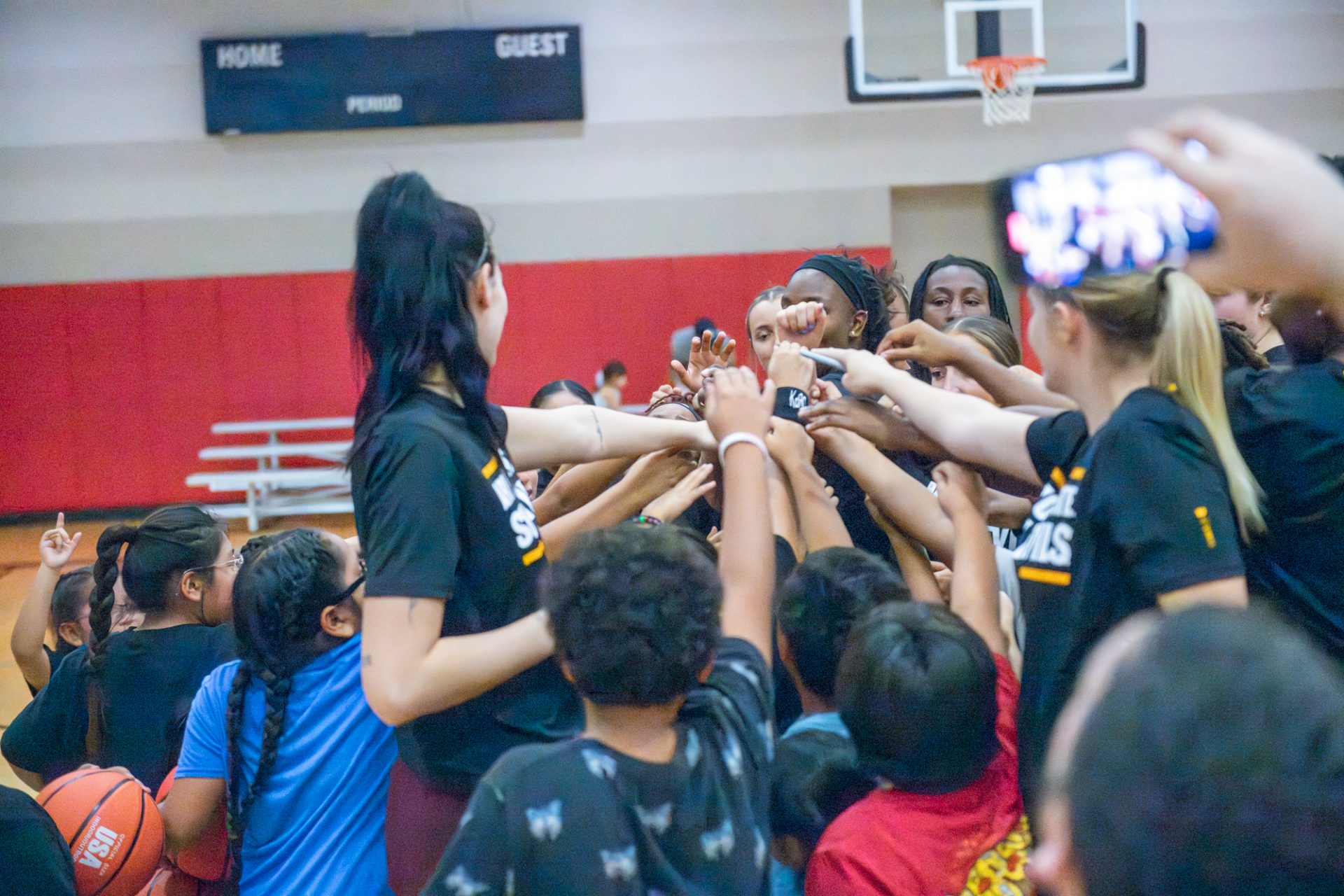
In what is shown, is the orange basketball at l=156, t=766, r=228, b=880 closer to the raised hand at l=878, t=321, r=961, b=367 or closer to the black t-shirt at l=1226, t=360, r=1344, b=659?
the raised hand at l=878, t=321, r=961, b=367

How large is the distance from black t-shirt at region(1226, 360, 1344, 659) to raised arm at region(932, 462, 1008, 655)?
0.48 metres

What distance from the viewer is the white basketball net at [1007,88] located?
9758 millimetres

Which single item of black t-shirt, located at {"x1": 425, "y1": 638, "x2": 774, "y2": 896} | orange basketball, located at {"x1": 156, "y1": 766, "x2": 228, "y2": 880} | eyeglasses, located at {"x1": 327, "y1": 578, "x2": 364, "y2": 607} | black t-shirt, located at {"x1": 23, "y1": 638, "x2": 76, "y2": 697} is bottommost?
orange basketball, located at {"x1": 156, "y1": 766, "x2": 228, "y2": 880}

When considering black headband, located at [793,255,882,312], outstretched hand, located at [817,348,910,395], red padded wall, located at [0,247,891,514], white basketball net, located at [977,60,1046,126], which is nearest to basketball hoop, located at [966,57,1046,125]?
white basketball net, located at [977,60,1046,126]

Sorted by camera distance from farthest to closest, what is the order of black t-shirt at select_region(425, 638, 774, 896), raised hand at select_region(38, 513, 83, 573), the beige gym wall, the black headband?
the beige gym wall → raised hand at select_region(38, 513, 83, 573) → the black headband → black t-shirt at select_region(425, 638, 774, 896)

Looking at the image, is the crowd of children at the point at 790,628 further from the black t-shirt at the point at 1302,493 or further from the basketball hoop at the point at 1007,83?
the basketball hoop at the point at 1007,83

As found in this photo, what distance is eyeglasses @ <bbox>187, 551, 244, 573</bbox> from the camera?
9.44ft

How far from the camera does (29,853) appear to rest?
1.94 metres

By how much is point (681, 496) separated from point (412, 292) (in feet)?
2.82

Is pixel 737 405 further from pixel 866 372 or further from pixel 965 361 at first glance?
pixel 965 361

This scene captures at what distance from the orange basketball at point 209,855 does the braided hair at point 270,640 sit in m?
0.04

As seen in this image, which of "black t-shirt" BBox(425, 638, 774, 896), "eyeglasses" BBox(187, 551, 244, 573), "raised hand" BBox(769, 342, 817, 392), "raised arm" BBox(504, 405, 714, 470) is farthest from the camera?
"eyeglasses" BBox(187, 551, 244, 573)

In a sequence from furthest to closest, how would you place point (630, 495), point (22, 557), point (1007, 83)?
1. point (22, 557)
2. point (1007, 83)
3. point (630, 495)

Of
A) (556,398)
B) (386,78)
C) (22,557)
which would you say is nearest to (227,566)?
(556,398)
